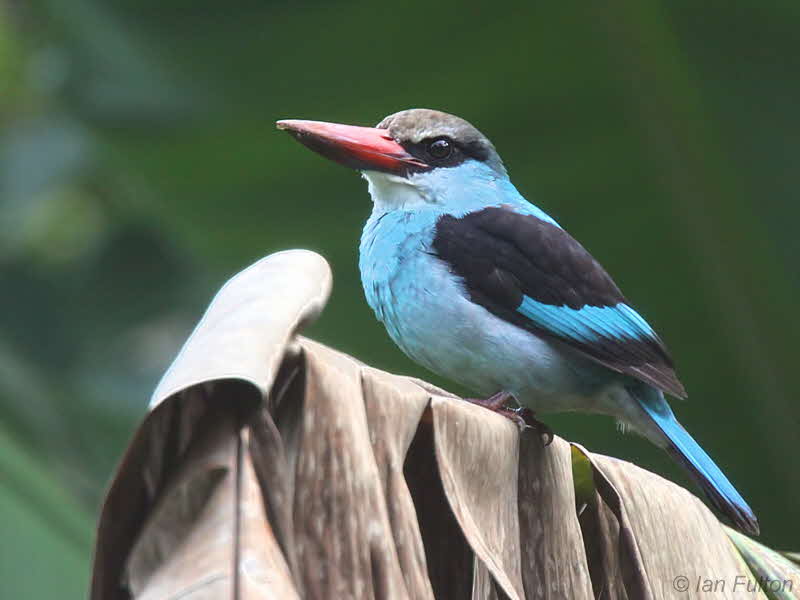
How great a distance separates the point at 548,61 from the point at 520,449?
223 centimetres

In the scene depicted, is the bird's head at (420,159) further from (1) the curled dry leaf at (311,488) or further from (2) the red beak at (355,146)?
(1) the curled dry leaf at (311,488)

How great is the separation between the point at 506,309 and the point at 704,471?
586 mm

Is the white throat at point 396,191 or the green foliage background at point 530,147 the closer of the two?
the white throat at point 396,191

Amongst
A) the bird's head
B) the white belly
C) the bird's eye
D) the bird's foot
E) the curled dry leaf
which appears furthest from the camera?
the bird's eye

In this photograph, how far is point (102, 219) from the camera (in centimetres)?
749

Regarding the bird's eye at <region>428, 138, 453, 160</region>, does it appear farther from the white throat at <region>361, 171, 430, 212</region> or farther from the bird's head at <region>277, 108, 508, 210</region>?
the white throat at <region>361, 171, 430, 212</region>

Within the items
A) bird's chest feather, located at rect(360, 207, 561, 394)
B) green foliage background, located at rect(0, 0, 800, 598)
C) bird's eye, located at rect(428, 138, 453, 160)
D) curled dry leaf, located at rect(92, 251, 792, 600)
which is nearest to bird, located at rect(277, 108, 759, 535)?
bird's chest feather, located at rect(360, 207, 561, 394)

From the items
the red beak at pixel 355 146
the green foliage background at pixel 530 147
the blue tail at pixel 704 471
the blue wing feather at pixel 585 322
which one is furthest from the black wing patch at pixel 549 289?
→ the green foliage background at pixel 530 147

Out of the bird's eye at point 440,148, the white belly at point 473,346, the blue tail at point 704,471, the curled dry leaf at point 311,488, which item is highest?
the bird's eye at point 440,148

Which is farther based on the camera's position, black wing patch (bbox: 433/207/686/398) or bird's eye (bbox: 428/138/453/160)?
bird's eye (bbox: 428/138/453/160)

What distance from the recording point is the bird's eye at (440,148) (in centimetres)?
349

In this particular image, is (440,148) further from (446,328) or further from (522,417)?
(522,417)

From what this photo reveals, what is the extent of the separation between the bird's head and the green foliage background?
0.69m

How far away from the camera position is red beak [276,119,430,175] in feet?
9.88
